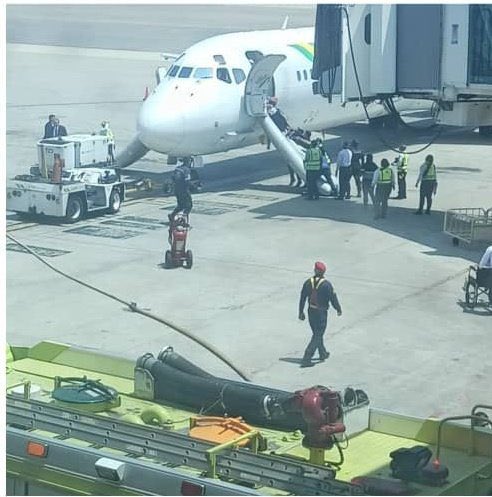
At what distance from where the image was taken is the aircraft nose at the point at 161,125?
24.6 meters

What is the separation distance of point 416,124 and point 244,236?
50.3 feet

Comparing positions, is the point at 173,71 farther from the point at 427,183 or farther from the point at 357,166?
the point at 427,183

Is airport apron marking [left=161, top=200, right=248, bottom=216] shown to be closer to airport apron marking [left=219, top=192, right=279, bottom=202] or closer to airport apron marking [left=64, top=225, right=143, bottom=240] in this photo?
airport apron marking [left=219, top=192, right=279, bottom=202]

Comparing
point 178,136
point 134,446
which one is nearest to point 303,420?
point 134,446

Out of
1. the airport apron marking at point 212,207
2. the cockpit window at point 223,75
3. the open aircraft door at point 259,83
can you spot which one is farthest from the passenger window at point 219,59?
the airport apron marking at point 212,207

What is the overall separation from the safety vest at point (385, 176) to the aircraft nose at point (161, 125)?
3.96 metres

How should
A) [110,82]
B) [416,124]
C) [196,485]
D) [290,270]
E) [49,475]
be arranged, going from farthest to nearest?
[110,82]
[416,124]
[290,270]
[49,475]
[196,485]

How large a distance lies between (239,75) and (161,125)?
233 cm

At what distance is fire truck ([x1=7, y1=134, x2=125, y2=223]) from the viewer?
22.9 metres

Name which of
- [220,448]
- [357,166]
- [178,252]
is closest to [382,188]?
[357,166]

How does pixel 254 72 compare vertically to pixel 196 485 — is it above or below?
above

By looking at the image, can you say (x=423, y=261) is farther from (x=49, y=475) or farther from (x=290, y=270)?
(x=49, y=475)

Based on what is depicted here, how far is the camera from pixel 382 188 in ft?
76.6
